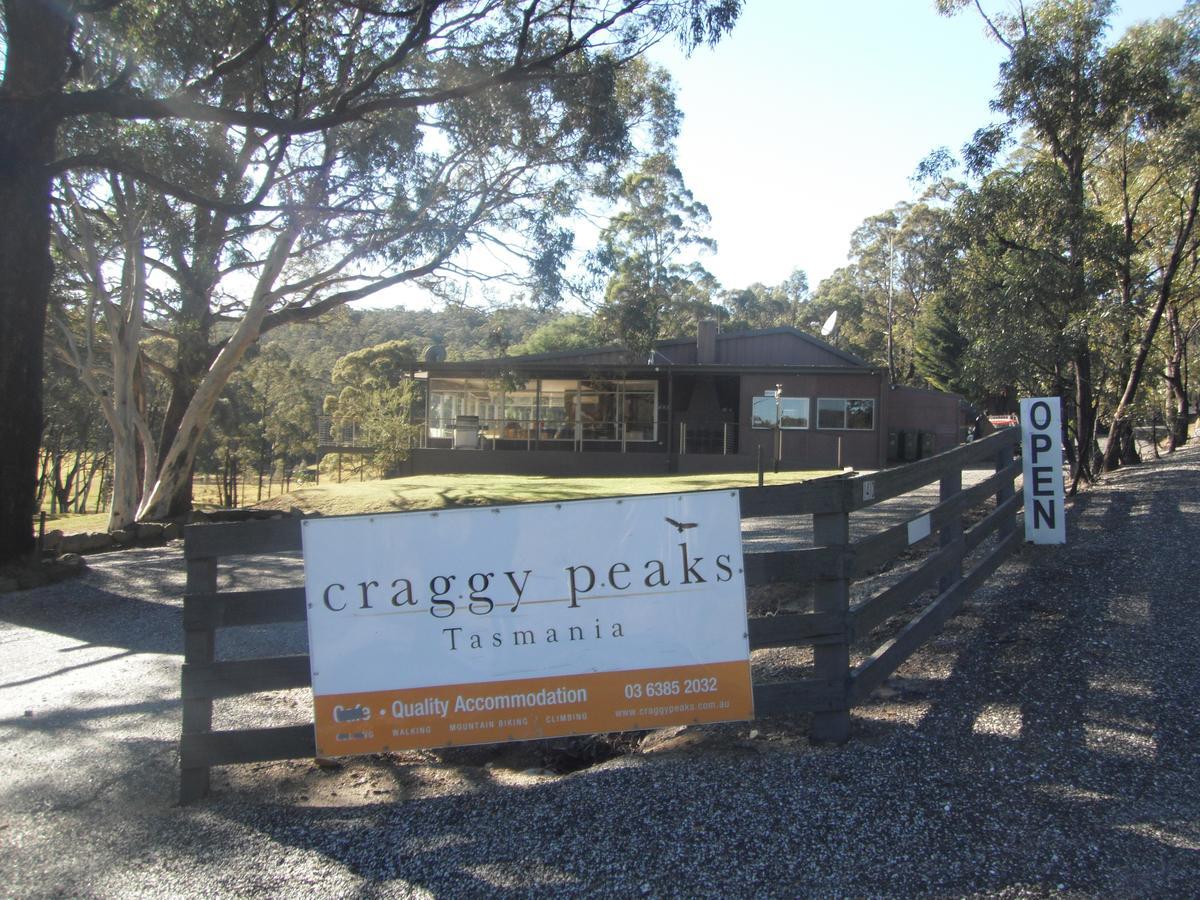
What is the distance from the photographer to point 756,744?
13.6 ft

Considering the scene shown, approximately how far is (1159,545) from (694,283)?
46.8m

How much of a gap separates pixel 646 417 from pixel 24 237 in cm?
2163

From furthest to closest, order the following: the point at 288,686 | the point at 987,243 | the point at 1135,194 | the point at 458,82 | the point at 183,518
→ the point at 183,518, the point at 1135,194, the point at 458,82, the point at 987,243, the point at 288,686

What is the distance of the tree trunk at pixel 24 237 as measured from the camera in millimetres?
11000

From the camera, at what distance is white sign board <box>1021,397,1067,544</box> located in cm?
809

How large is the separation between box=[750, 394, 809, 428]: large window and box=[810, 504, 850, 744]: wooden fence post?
2576cm

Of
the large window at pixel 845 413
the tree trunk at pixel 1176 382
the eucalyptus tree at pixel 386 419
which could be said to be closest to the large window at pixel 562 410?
the eucalyptus tree at pixel 386 419

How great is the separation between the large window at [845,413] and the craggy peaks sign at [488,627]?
2643 centimetres

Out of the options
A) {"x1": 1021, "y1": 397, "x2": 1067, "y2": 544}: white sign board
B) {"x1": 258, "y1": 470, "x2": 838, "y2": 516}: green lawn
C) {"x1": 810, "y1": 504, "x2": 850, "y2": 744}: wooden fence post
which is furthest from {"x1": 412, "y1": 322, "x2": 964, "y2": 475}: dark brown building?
{"x1": 810, "y1": 504, "x2": 850, "y2": 744}: wooden fence post

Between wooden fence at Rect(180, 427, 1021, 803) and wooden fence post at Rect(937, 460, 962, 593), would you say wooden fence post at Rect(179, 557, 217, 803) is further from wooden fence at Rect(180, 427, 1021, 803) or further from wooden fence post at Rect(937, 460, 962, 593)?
wooden fence post at Rect(937, 460, 962, 593)

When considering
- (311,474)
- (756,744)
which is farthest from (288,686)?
(311,474)

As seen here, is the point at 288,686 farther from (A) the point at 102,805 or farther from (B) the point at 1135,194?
(B) the point at 1135,194

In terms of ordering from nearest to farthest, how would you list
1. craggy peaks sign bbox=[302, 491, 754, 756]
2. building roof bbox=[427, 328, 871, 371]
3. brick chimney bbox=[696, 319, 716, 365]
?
1. craggy peaks sign bbox=[302, 491, 754, 756]
2. brick chimney bbox=[696, 319, 716, 365]
3. building roof bbox=[427, 328, 871, 371]

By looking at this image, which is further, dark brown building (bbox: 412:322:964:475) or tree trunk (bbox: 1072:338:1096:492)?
dark brown building (bbox: 412:322:964:475)
